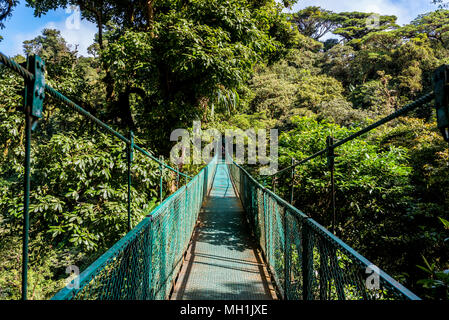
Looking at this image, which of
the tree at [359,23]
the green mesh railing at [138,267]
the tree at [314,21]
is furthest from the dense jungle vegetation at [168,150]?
the tree at [314,21]

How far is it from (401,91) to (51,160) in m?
21.0

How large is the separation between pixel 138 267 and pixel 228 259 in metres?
2.41

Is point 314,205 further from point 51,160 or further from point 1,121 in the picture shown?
point 1,121

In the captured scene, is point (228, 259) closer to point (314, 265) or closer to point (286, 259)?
point (286, 259)

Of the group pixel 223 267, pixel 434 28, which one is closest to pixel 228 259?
pixel 223 267

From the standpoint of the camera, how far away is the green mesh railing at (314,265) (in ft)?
3.46

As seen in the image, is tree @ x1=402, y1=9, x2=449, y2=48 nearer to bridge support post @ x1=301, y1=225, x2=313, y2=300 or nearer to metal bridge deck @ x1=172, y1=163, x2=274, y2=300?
metal bridge deck @ x1=172, y1=163, x2=274, y2=300

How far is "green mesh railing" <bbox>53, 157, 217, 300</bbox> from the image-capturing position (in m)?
1.03

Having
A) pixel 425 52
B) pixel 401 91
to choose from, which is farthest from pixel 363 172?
pixel 425 52
